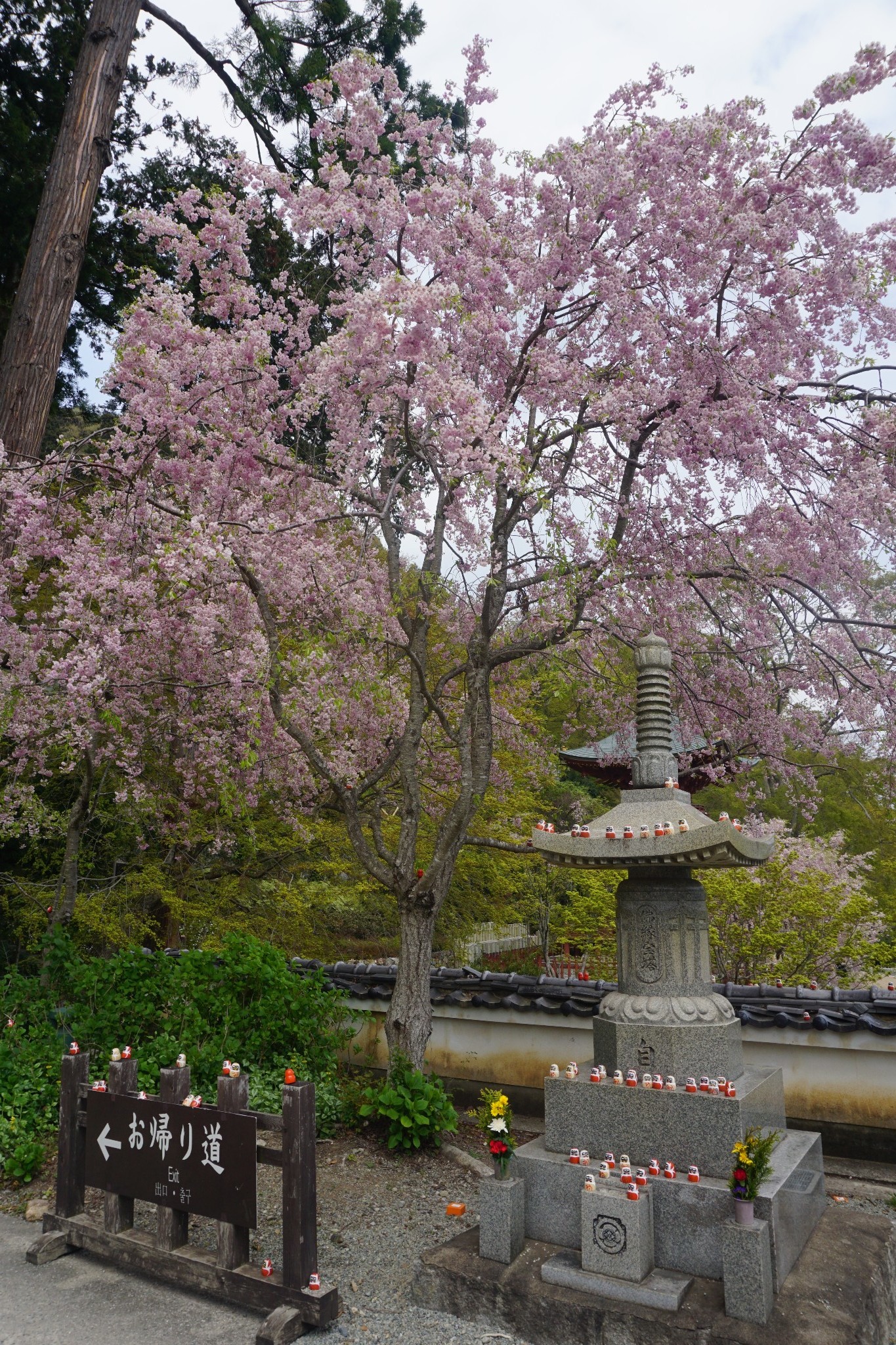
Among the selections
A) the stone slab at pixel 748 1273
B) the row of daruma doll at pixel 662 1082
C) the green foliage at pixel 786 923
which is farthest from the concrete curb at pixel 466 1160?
the green foliage at pixel 786 923

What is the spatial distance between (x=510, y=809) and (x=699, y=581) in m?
3.94

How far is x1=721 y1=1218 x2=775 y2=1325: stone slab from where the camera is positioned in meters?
3.74

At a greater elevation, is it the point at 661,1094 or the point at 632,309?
the point at 632,309

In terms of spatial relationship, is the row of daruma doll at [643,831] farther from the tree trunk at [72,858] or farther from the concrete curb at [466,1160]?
the tree trunk at [72,858]

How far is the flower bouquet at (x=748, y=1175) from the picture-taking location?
3889 millimetres

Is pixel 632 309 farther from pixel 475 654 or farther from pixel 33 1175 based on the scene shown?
pixel 33 1175

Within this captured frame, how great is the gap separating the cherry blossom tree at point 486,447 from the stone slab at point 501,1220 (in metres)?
2.40

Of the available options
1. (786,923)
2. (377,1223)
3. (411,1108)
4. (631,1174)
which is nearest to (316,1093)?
(411,1108)

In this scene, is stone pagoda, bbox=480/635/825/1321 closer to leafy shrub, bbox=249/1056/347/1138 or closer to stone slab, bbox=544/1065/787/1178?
stone slab, bbox=544/1065/787/1178

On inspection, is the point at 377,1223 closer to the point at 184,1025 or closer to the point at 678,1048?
the point at 678,1048

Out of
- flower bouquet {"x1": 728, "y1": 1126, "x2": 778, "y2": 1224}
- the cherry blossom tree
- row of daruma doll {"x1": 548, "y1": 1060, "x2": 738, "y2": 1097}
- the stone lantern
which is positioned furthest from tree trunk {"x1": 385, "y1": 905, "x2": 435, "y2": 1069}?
flower bouquet {"x1": 728, "y1": 1126, "x2": 778, "y2": 1224}

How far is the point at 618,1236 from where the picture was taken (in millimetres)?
4133

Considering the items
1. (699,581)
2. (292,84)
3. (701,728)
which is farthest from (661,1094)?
(292,84)

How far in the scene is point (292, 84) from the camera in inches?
402
